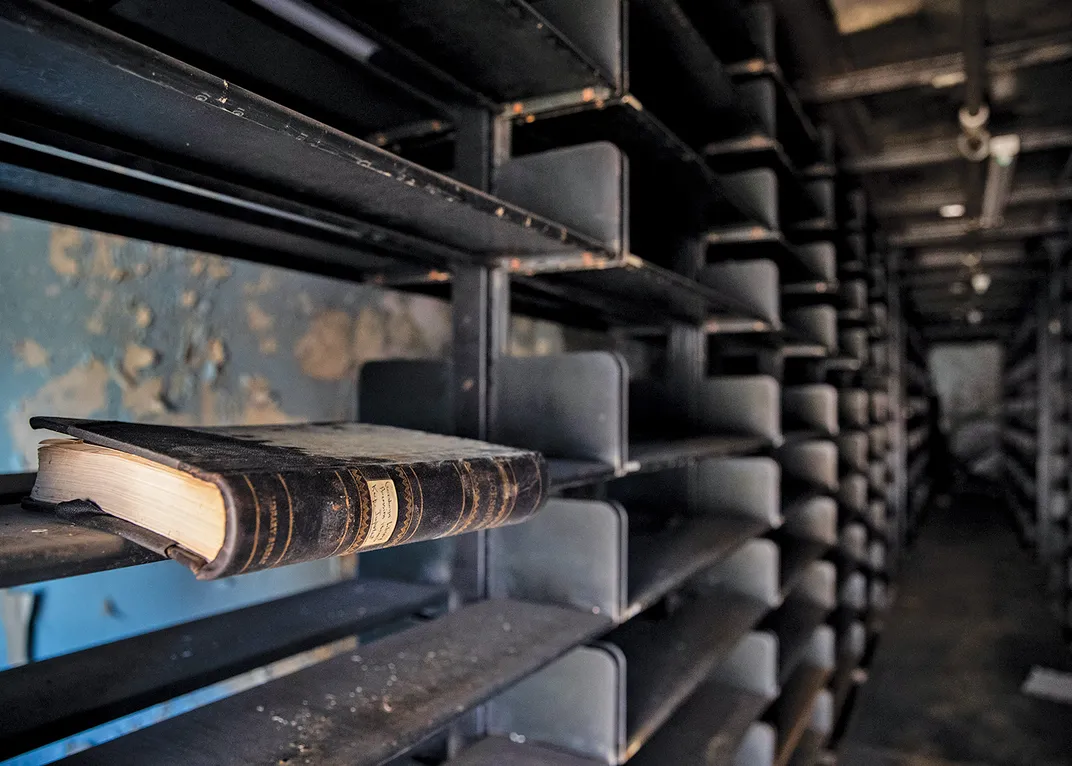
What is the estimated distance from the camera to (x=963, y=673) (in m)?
3.89

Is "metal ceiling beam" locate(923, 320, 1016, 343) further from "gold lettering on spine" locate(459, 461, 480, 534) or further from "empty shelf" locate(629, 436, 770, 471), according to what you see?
"gold lettering on spine" locate(459, 461, 480, 534)

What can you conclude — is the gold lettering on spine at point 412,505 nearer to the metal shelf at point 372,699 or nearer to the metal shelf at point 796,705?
the metal shelf at point 372,699

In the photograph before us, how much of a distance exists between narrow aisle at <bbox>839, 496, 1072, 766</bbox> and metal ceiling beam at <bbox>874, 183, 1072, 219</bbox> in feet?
8.86

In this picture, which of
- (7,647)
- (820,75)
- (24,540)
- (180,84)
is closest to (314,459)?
(24,540)

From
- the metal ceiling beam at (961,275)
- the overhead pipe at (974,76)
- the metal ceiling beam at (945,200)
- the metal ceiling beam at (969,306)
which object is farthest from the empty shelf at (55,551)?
the metal ceiling beam at (969,306)

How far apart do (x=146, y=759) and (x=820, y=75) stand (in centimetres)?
334

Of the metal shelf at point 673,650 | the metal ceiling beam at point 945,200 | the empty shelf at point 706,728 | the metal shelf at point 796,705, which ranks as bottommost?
the metal shelf at point 796,705

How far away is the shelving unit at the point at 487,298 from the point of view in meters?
0.79

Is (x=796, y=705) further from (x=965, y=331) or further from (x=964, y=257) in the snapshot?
(x=965, y=331)

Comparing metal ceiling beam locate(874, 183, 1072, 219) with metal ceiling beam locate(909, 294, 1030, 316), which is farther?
metal ceiling beam locate(909, 294, 1030, 316)

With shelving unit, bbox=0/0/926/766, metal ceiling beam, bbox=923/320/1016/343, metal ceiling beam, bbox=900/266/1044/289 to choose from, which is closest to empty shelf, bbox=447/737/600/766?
shelving unit, bbox=0/0/926/766

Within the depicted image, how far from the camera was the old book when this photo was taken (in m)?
0.61

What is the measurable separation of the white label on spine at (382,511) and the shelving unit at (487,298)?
0.70 ft

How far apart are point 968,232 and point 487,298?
5.20 meters
